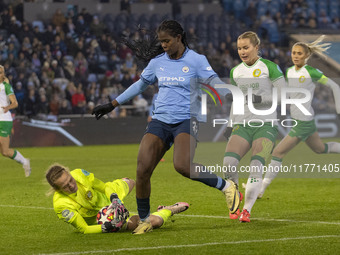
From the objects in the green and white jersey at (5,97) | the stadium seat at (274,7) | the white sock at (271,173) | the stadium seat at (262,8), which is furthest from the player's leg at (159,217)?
the stadium seat at (274,7)

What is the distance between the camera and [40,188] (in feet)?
43.7

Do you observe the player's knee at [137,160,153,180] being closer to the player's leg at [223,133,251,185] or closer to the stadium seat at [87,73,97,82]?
the player's leg at [223,133,251,185]

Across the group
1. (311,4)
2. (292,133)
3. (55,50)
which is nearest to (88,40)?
(55,50)

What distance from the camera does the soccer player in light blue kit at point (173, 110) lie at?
26.5ft

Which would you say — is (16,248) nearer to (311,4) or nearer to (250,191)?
(250,191)

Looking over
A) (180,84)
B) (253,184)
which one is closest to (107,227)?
(180,84)

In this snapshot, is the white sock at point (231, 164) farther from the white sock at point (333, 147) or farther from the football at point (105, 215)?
the white sock at point (333, 147)

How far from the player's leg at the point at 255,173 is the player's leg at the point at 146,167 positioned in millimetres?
1181

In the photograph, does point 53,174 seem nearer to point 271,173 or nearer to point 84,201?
point 84,201

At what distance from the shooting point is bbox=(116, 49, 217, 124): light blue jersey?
8.20 m

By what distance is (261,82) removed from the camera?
9430mm

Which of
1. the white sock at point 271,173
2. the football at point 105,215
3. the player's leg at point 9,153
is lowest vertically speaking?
the player's leg at point 9,153

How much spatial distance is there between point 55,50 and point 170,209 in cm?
1848

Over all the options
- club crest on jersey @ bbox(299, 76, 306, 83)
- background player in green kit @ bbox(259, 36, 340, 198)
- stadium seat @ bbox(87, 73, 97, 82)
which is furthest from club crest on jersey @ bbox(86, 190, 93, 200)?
stadium seat @ bbox(87, 73, 97, 82)
